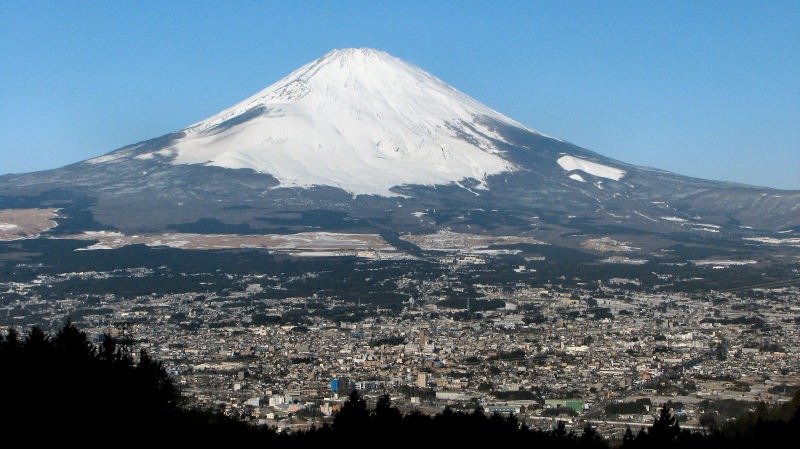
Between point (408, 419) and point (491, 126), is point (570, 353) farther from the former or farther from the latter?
point (491, 126)

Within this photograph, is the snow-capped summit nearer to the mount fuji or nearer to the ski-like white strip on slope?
the mount fuji

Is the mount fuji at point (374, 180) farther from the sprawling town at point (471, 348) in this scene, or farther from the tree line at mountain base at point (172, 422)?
the tree line at mountain base at point (172, 422)

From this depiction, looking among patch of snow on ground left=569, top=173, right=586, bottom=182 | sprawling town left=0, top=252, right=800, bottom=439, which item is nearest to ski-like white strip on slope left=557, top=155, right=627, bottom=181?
patch of snow on ground left=569, top=173, right=586, bottom=182

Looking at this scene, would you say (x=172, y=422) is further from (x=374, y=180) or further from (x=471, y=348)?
(x=374, y=180)

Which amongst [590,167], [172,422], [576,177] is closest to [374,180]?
[576,177]

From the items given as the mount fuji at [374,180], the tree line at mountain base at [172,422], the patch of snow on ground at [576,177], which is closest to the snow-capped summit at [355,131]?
the mount fuji at [374,180]

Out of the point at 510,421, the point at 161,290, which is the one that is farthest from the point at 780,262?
the point at 510,421
